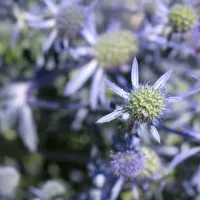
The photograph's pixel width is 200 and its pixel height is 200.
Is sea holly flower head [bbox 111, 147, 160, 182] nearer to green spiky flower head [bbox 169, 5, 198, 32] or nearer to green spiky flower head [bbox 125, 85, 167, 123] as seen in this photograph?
green spiky flower head [bbox 125, 85, 167, 123]

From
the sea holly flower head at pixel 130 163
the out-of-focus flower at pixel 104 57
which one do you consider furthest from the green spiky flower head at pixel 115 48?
the sea holly flower head at pixel 130 163

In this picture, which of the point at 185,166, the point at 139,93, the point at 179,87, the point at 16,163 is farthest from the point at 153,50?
the point at 16,163

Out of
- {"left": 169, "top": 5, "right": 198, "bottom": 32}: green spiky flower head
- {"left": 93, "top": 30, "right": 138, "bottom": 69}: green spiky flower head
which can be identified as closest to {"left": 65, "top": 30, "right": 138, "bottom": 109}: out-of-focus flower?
{"left": 93, "top": 30, "right": 138, "bottom": 69}: green spiky flower head

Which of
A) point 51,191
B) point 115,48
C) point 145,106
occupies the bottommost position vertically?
point 51,191

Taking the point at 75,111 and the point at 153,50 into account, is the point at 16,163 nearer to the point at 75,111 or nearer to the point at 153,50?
the point at 75,111

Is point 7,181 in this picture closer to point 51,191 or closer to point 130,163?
point 51,191

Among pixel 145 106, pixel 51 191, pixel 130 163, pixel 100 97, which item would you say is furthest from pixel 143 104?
pixel 51 191
